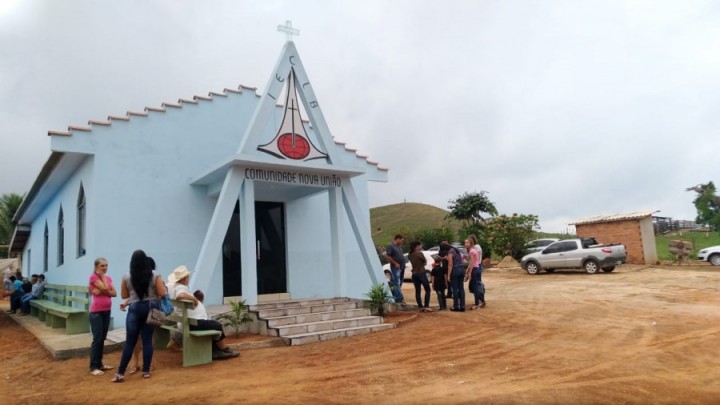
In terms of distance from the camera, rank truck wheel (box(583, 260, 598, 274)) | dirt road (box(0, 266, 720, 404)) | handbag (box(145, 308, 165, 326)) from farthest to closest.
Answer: truck wheel (box(583, 260, 598, 274)) → handbag (box(145, 308, 165, 326)) → dirt road (box(0, 266, 720, 404))

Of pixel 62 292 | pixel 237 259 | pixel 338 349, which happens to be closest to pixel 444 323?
pixel 338 349

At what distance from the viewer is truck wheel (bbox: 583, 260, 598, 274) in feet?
65.4

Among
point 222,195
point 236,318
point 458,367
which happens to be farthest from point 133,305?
point 458,367

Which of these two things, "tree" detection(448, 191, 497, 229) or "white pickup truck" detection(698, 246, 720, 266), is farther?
"tree" detection(448, 191, 497, 229)

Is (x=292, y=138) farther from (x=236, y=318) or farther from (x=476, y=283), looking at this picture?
(x=476, y=283)

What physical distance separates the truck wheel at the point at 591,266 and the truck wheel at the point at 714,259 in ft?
23.7

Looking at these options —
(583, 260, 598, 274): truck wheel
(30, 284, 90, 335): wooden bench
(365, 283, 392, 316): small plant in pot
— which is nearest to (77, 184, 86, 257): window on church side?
(30, 284, 90, 335): wooden bench

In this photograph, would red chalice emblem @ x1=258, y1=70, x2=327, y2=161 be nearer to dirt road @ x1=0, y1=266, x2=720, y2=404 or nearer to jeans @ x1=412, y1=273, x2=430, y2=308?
jeans @ x1=412, y1=273, x2=430, y2=308

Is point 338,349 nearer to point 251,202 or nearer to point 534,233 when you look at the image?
point 251,202

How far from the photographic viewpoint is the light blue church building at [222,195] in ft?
31.7

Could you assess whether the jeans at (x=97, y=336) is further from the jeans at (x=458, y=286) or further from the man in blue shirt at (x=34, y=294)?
the man in blue shirt at (x=34, y=294)

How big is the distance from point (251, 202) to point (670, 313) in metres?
8.37

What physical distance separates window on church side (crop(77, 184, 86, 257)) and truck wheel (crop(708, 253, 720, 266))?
2495cm

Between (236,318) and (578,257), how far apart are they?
52.6 ft
